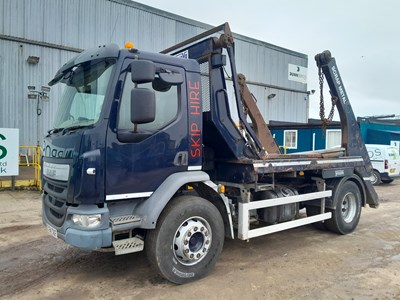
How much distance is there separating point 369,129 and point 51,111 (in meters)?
15.7

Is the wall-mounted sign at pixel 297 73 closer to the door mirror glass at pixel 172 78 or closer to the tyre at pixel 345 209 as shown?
the tyre at pixel 345 209

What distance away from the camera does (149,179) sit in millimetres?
3990

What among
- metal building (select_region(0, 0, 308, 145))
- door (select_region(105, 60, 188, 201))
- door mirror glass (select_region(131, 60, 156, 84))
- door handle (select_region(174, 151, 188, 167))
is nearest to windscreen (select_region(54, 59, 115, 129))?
door (select_region(105, 60, 188, 201))

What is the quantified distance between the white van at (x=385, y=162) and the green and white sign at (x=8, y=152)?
42.5 ft

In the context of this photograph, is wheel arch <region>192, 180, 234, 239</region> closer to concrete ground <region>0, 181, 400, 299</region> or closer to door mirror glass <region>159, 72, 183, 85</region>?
concrete ground <region>0, 181, 400, 299</region>

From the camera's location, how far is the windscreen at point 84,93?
3.82 m

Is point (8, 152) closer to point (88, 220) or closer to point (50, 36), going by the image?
point (88, 220)

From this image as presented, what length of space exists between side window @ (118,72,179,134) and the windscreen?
0.77ft

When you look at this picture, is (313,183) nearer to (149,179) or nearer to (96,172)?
(149,179)

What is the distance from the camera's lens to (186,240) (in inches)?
161

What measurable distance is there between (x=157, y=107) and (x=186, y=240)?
1603mm

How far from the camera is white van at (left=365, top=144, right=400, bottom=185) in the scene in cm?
1390

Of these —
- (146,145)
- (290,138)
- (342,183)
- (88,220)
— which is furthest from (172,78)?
(290,138)

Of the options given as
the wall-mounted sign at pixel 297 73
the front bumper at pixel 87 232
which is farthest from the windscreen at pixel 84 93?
the wall-mounted sign at pixel 297 73
